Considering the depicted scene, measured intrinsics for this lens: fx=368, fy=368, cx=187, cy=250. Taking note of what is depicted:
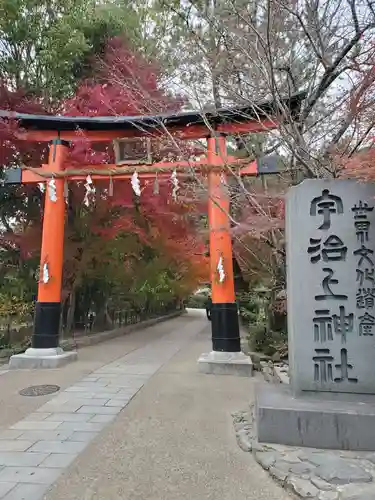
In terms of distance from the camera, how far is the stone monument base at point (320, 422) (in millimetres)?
3504

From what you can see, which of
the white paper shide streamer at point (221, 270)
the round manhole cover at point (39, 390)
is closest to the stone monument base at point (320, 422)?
the round manhole cover at point (39, 390)

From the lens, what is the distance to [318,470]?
310 cm

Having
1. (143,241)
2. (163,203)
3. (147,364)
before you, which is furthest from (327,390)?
(143,241)

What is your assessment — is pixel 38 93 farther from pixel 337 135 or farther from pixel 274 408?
pixel 274 408

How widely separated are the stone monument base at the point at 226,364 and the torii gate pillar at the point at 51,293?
3.17m

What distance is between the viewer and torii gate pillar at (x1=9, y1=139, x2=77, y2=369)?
786 cm

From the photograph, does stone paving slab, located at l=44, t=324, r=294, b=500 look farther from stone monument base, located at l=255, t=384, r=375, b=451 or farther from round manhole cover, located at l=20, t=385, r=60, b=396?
round manhole cover, located at l=20, t=385, r=60, b=396

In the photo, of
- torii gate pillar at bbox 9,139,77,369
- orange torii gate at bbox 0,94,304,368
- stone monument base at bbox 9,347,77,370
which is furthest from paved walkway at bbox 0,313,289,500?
orange torii gate at bbox 0,94,304,368

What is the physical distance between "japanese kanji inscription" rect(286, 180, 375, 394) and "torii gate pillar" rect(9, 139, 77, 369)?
5743 mm

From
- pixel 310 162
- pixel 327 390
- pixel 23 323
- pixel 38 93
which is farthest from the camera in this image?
pixel 38 93

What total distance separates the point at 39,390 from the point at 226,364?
134 inches

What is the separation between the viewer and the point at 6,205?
36.6 ft

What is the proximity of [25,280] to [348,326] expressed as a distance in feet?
31.4

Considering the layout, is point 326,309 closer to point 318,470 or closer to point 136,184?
point 318,470
